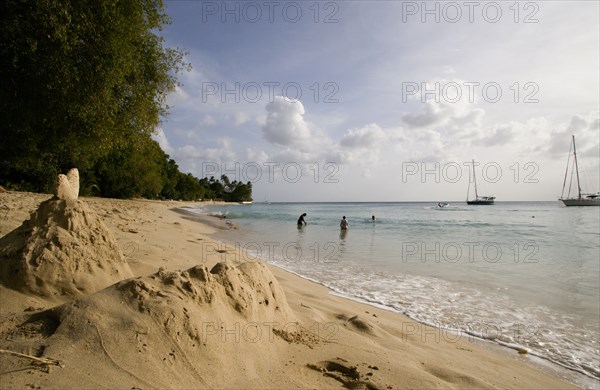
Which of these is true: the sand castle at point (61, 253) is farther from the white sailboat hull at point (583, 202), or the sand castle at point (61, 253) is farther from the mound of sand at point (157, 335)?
the white sailboat hull at point (583, 202)

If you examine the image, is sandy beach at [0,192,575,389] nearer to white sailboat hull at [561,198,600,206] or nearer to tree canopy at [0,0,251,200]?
tree canopy at [0,0,251,200]

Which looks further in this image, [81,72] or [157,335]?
[81,72]

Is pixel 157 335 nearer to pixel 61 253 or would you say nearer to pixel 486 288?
pixel 61 253

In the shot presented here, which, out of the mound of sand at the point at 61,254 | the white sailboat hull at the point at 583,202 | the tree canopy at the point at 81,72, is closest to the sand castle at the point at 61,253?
the mound of sand at the point at 61,254

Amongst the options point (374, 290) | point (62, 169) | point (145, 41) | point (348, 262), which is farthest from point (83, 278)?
point (62, 169)

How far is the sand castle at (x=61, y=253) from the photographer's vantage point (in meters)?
3.11

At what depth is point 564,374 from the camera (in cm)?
400

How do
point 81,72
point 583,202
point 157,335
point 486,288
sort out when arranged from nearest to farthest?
point 157,335, point 81,72, point 486,288, point 583,202

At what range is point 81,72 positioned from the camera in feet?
23.5

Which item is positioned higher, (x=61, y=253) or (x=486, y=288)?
(x=61, y=253)

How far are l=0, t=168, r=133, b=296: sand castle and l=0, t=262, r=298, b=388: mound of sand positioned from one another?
3.24 feet

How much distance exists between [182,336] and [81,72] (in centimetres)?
741

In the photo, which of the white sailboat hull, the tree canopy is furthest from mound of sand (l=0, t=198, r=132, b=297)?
the white sailboat hull

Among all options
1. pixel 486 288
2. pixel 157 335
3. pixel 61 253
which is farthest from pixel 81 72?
pixel 486 288
